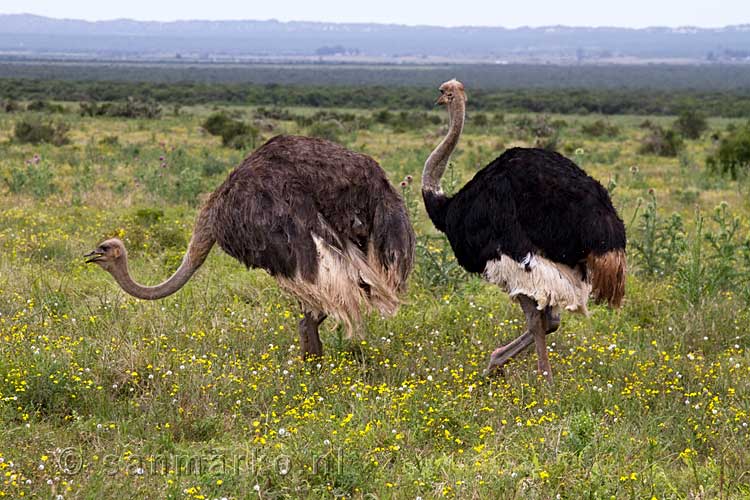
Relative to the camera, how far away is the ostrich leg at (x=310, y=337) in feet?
19.1

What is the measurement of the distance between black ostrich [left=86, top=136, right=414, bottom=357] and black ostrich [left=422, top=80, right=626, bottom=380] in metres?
0.43

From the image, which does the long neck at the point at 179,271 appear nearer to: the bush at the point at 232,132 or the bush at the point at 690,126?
the bush at the point at 232,132

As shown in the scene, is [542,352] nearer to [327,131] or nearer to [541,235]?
[541,235]

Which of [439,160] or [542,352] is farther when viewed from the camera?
[439,160]

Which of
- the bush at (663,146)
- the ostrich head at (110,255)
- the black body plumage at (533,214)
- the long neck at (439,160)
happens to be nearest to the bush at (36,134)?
the bush at (663,146)

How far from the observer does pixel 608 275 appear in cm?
Answer: 505

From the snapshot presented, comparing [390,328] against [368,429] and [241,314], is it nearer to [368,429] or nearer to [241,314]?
[241,314]

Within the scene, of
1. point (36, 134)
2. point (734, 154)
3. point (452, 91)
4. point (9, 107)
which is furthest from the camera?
point (9, 107)

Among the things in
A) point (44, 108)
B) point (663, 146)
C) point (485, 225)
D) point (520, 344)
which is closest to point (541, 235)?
point (485, 225)

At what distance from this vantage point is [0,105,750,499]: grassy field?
4121 millimetres

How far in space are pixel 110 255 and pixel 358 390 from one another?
5.29ft

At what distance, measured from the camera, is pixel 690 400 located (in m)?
5.33

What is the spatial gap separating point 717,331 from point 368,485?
3.29m
